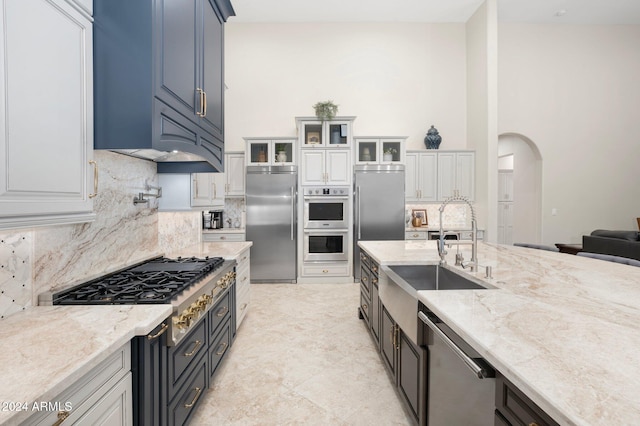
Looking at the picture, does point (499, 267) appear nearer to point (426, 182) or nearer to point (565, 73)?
point (426, 182)

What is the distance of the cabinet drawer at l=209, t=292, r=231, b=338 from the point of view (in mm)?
2051

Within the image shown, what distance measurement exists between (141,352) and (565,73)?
7857mm

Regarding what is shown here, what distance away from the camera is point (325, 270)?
16.5ft

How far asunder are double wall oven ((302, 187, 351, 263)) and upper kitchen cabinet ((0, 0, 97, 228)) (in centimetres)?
371

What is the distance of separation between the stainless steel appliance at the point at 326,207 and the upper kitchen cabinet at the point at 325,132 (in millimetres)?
717

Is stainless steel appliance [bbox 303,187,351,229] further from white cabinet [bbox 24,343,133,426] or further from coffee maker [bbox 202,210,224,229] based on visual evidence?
white cabinet [bbox 24,343,133,426]

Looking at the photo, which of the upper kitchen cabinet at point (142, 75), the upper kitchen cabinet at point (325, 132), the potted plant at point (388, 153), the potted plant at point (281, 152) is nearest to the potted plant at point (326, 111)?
the upper kitchen cabinet at point (325, 132)

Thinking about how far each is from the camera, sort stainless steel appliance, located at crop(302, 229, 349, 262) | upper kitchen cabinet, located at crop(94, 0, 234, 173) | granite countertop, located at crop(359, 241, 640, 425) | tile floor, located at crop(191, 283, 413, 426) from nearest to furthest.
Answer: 1. granite countertop, located at crop(359, 241, 640, 425)
2. upper kitchen cabinet, located at crop(94, 0, 234, 173)
3. tile floor, located at crop(191, 283, 413, 426)
4. stainless steel appliance, located at crop(302, 229, 349, 262)

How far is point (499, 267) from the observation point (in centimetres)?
197

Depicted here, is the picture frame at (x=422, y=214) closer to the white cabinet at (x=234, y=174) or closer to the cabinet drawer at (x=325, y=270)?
the cabinet drawer at (x=325, y=270)

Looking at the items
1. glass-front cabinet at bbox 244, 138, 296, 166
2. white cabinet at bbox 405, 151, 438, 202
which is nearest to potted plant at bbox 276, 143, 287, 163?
glass-front cabinet at bbox 244, 138, 296, 166

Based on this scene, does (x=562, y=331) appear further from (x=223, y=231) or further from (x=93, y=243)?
(x=223, y=231)

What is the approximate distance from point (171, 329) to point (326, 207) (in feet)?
12.3

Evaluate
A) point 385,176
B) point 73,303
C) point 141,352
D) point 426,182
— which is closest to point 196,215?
point 73,303
